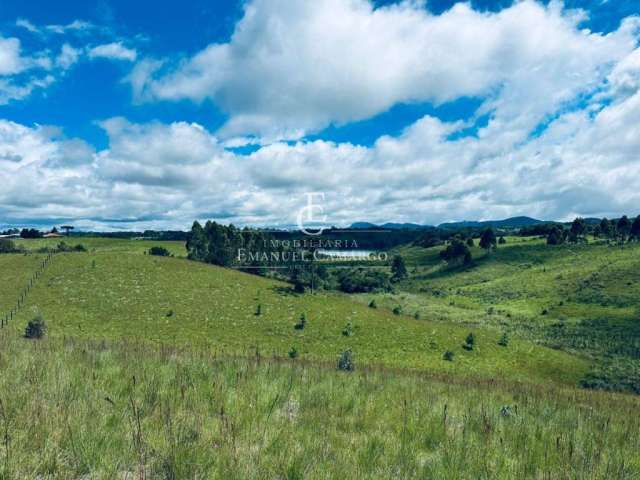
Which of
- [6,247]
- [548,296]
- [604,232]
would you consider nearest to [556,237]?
[604,232]

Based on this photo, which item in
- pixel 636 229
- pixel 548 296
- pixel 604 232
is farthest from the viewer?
pixel 604 232

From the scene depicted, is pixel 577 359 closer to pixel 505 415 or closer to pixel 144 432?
pixel 505 415

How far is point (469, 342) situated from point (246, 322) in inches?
1126

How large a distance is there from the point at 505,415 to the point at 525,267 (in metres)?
126

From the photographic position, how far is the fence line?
41750 millimetres

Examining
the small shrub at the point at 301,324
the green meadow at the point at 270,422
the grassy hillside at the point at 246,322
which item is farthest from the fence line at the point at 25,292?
the green meadow at the point at 270,422

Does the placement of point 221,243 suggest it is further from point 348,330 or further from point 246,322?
point 348,330

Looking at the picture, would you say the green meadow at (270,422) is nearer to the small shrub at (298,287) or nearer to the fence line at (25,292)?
the fence line at (25,292)

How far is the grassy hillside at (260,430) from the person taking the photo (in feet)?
11.7

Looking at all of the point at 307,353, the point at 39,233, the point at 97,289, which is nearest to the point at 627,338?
the point at 307,353

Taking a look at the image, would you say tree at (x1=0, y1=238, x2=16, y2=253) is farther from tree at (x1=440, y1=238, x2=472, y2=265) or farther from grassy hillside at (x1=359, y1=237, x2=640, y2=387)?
tree at (x1=440, y1=238, x2=472, y2=265)

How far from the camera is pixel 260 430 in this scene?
15.3 ft

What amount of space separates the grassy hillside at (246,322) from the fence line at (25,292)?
0.85 meters

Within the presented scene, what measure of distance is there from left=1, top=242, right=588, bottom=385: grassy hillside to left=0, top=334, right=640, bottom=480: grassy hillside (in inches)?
1035
